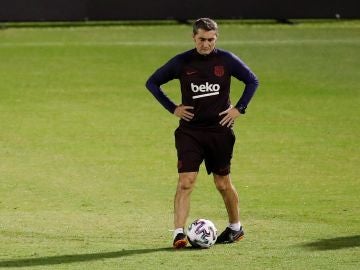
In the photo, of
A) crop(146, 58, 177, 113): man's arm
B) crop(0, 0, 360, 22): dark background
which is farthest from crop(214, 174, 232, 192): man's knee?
crop(0, 0, 360, 22): dark background

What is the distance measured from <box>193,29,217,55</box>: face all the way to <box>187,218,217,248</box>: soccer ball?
160cm

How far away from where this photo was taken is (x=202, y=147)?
39.8ft

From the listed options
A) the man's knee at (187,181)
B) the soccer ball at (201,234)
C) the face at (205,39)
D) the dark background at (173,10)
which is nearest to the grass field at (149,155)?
the soccer ball at (201,234)

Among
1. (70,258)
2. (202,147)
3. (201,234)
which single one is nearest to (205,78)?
(202,147)

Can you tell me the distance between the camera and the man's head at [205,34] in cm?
1162

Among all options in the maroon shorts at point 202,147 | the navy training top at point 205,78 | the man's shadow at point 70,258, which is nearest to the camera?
the man's shadow at point 70,258

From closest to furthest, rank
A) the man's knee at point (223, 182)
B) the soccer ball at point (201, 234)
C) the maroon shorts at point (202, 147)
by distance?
1. the soccer ball at point (201, 234)
2. the maroon shorts at point (202, 147)
3. the man's knee at point (223, 182)

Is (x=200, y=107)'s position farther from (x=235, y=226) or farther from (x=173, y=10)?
(x=173, y=10)

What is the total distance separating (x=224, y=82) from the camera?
12.0m

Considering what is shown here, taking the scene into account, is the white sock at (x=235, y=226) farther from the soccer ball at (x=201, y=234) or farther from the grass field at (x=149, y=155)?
the soccer ball at (x=201, y=234)

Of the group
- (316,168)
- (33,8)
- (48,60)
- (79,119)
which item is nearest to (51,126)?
(79,119)

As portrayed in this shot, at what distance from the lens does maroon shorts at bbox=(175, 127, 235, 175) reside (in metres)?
12.0

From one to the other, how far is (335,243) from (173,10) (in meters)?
24.4

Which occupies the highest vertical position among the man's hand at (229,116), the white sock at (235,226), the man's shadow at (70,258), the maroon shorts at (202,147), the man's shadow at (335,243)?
the man's hand at (229,116)
